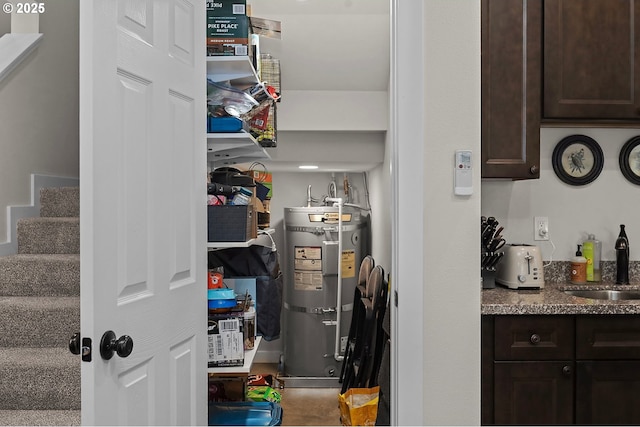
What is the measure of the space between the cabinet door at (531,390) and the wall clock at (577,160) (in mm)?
1100

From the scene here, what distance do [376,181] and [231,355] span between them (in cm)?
Answer: 258

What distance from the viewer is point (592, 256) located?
9.21ft

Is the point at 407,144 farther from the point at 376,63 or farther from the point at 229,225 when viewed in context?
the point at 376,63

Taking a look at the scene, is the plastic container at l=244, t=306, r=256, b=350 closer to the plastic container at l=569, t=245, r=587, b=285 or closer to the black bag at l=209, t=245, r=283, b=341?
the black bag at l=209, t=245, r=283, b=341

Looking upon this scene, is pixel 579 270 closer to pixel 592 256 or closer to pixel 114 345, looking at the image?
pixel 592 256

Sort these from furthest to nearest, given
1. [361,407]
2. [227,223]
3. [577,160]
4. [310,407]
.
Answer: [310,407] → [361,407] → [577,160] → [227,223]

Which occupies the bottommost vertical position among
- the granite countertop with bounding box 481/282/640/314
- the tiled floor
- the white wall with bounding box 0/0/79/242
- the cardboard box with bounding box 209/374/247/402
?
the tiled floor

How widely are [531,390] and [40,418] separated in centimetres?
194

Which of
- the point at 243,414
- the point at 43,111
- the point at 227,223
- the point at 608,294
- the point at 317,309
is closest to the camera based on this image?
the point at 227,223

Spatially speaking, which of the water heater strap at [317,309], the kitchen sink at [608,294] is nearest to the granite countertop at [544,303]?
the kitchen sink at [608,294]

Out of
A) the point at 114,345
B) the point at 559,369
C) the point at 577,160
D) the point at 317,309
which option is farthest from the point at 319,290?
the point at 114,345

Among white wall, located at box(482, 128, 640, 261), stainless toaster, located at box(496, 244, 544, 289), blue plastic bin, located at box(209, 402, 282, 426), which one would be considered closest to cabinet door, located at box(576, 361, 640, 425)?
stainless toaster, located at box(496, 244, 544, 289)

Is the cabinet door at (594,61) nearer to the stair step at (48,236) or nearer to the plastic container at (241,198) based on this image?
the plastic container at (241,198)

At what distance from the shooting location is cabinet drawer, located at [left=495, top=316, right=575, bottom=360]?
7.11ft
